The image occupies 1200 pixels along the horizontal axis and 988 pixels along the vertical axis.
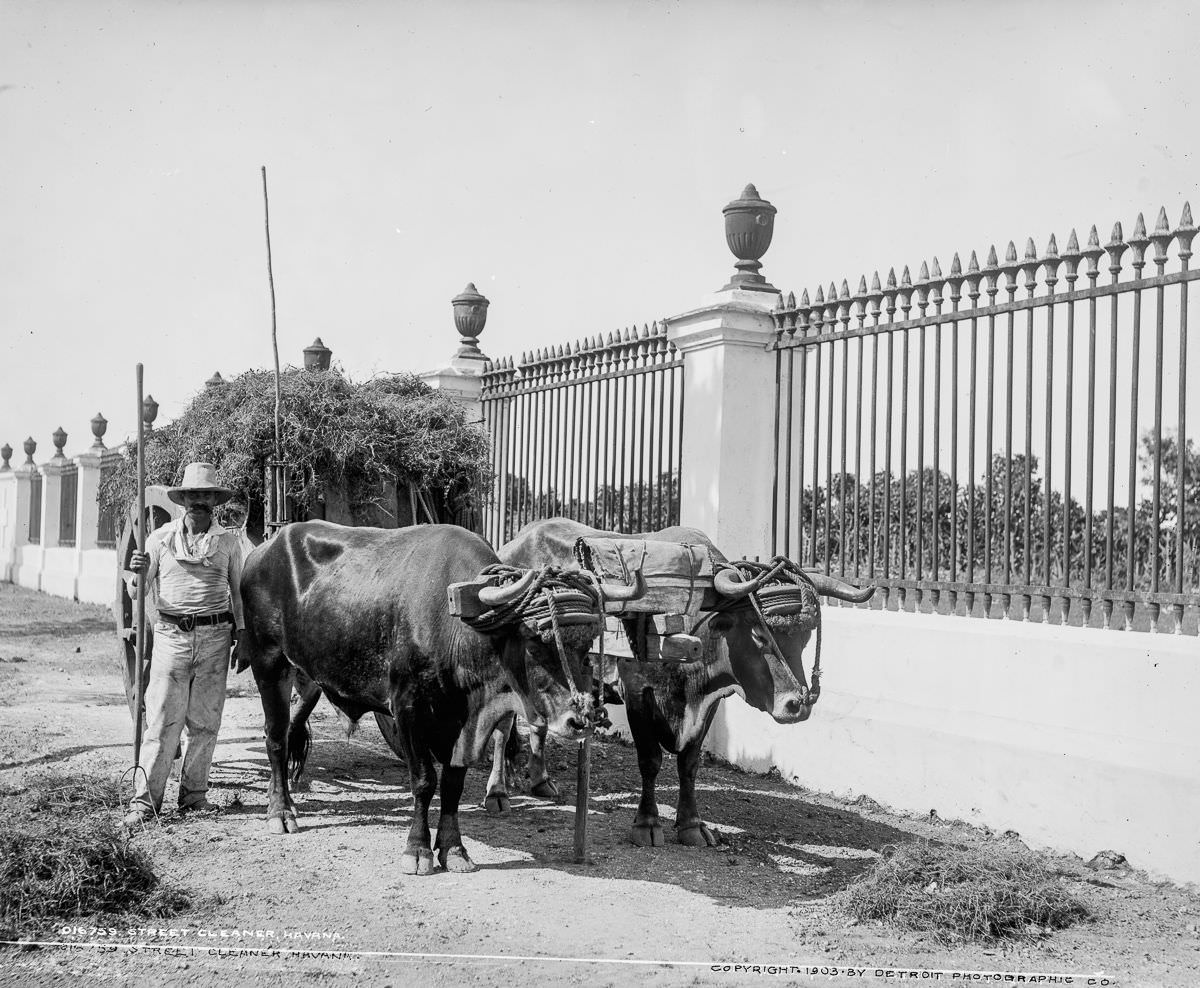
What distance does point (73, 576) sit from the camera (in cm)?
2188

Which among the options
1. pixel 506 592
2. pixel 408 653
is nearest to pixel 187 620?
pixel 408 653

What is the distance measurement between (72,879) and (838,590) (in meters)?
3.67

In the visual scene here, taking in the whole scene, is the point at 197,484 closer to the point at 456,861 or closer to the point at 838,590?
the point at 456,861

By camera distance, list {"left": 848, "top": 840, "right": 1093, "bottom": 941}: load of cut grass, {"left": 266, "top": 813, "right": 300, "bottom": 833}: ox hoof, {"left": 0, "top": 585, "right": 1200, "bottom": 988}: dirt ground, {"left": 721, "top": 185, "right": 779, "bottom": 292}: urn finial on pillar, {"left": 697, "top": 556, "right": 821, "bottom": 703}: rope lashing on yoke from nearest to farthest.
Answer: {"left": 0, "top": 585, "right": 1200, "bottom": 988}: dirt ground
{"left": 848, "top": 840, "right": 1093, "bottom": 941}: load of cut grass
{"left": 697, "top": 556, "right": 821, "bottom": 703}: rope lashing on yoke
{"left": 266, "top": 813, "right": 300, "bottom": 833}: ox hoof
{"left": 721, "top": 185, "right": 779, "bottom": 292}: urn finial on pillar

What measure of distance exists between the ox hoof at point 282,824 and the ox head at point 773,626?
2.50m

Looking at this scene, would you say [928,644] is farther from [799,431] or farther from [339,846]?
[339,846]

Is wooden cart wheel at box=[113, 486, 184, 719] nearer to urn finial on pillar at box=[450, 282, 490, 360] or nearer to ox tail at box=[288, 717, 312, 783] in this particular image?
ox tail at box=[288, 717, 312, 783]

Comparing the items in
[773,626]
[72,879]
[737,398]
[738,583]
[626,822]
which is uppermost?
[737,398]

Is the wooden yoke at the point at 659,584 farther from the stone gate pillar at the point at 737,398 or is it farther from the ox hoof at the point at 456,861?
the stone gate pillar at the point at 737,398

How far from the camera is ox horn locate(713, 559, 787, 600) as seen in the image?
5.88m

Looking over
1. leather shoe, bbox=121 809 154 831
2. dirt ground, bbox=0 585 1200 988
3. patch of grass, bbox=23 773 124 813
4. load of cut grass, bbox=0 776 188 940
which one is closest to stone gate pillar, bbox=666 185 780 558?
dirt ground, bbox=0 585 1200 988

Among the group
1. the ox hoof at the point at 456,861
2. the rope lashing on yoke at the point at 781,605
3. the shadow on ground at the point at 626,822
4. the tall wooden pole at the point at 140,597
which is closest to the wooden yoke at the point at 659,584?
the rope lashing on yoke at the point at 781,605

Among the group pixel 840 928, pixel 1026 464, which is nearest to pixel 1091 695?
pixel 1026 464

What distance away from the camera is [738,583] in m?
5.99
